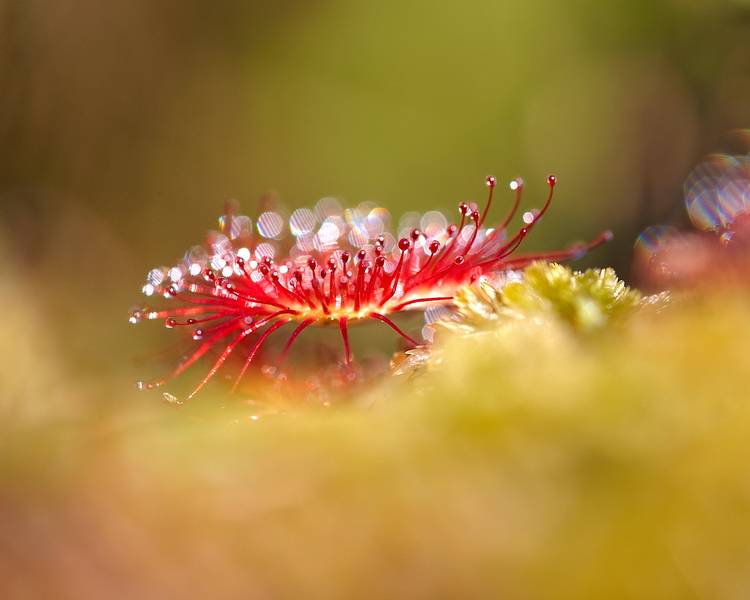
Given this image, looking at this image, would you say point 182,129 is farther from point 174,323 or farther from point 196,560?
point 196,560

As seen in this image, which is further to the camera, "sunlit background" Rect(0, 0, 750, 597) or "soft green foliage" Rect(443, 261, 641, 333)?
"sunlit background" Rect(0, 0, 750, 597)

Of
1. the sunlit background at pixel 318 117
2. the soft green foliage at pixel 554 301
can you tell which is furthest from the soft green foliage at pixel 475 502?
the sunlit background at pixel 318 117

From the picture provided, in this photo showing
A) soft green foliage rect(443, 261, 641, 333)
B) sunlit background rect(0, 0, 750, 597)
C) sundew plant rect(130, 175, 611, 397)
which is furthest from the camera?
sunlit background rect(0, 0, 750, 597)

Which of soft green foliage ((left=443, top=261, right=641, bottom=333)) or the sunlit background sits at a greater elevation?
the sunlit background

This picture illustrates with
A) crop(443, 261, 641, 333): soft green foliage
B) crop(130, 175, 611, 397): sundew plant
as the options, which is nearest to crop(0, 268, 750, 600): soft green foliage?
crop(443, 261, 641, 333): soft green foliage

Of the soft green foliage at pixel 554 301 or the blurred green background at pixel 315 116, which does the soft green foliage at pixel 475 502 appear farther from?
the blurred green background at pixel 315 116

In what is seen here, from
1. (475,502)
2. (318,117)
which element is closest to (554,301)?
(475,502)

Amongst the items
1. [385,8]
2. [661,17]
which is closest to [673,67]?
[661,17]

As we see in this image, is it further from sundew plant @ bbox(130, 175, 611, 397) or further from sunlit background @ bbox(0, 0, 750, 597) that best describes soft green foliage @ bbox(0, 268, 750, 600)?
sunlit background @ bbox(0, 0, 750, 597)
